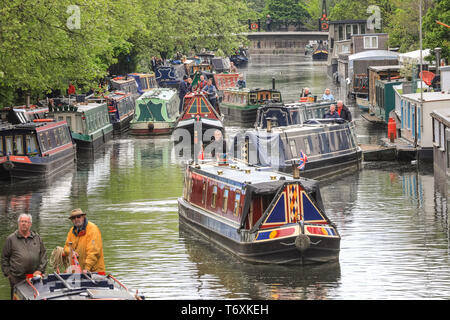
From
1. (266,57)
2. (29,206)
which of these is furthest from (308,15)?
(29,206)

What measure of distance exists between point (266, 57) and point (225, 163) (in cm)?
12917

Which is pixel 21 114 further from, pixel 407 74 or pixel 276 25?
pixel 276 25

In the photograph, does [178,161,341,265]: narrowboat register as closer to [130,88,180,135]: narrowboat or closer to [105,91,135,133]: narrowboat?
[130,88,180,135]: narrowboat

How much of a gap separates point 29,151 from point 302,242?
19561 mm

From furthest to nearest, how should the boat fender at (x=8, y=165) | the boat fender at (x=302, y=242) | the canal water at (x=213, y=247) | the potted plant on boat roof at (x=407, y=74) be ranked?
1. the potted plant on boat roof at (x=407, y=74)
2. the boat fender at (x=8, y=165)
3. the boat fender at (x=302, y=242)
4. the canal water at (x=213, y=247)

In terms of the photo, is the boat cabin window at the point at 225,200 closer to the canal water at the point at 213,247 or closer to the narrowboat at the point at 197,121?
the canal water at the point at 213,247

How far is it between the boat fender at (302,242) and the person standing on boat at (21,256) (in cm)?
754

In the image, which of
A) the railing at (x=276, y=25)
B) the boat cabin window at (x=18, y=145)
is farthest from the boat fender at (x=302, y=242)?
the railing at (x=276, y=25)

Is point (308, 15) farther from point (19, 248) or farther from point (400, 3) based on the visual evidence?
point (19, 248)

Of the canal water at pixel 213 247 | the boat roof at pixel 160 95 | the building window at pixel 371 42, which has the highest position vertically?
the building window at pixel 371 42

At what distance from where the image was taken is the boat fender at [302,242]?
22203 millimetres

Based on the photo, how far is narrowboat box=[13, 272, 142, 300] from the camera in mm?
14586

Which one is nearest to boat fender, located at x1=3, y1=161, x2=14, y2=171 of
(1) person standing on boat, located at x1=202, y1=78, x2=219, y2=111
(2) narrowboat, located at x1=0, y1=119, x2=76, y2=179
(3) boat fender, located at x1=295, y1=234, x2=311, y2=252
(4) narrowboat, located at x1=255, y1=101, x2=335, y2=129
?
(2) narrowboat, located at x1=0, y1=119, x2=76, y2=179

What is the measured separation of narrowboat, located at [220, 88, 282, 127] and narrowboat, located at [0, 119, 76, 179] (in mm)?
21452
